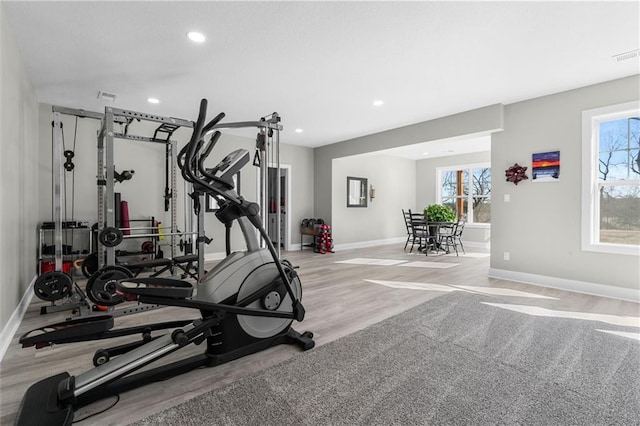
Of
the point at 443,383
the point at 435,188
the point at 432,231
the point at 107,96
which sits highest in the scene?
the point at 107,96

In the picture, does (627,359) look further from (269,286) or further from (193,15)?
(193,15)

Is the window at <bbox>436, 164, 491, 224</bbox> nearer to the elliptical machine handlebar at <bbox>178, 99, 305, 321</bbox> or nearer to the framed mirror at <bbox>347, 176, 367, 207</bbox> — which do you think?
→ the framed mirror at <bbox>347, 176, 367, 207</bbox>

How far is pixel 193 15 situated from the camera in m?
2.39

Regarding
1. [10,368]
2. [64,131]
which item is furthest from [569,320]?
[64,131]

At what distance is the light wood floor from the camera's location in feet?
5.58

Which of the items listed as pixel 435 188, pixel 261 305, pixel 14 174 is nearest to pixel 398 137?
pixel 435 188

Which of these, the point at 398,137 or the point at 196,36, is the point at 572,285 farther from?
the point at 196,36

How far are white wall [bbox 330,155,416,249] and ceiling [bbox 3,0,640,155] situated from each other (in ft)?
10.7

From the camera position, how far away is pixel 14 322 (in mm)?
2586

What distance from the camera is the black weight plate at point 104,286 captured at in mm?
2639

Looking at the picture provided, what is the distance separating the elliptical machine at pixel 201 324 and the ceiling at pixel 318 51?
3.85 ft

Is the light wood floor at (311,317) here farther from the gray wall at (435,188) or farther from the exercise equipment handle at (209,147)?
the gray wall at (435,188)

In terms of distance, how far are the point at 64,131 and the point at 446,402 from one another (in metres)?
5.81

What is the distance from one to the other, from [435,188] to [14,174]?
8.93 metres
